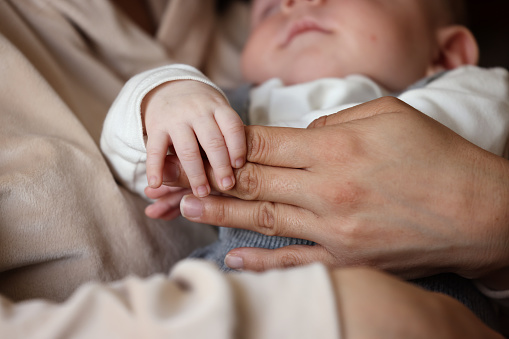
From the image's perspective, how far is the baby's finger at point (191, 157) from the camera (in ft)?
2.13

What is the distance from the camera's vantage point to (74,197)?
2.45ft

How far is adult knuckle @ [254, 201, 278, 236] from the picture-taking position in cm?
68

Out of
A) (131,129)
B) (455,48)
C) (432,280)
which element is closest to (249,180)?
(131,129)

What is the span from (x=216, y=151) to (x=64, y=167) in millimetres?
299

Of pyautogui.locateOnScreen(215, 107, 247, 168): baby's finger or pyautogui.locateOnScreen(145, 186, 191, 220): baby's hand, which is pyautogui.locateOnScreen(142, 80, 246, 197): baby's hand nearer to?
pyautogui.locateOnScreen(215, 107, 247, 168): baby's finger

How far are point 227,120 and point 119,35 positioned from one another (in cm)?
61

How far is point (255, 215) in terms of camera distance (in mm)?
687

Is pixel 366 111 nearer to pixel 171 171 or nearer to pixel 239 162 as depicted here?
pixel 239 162

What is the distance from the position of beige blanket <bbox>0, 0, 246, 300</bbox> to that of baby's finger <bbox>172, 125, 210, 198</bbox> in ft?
0.70

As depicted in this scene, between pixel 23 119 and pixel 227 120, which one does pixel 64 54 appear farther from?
pixel 227 120

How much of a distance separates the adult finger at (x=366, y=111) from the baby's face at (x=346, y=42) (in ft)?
1.21

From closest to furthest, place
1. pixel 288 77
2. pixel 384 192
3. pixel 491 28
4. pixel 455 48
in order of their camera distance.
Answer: pixel 384 192 < pixel 288 77 < pixel 455 48 < pixel 491 28

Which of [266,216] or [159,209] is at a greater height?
[266,216]

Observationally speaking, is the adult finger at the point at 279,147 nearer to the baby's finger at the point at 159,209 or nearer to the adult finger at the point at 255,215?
the adult finger at the point at 255,215
